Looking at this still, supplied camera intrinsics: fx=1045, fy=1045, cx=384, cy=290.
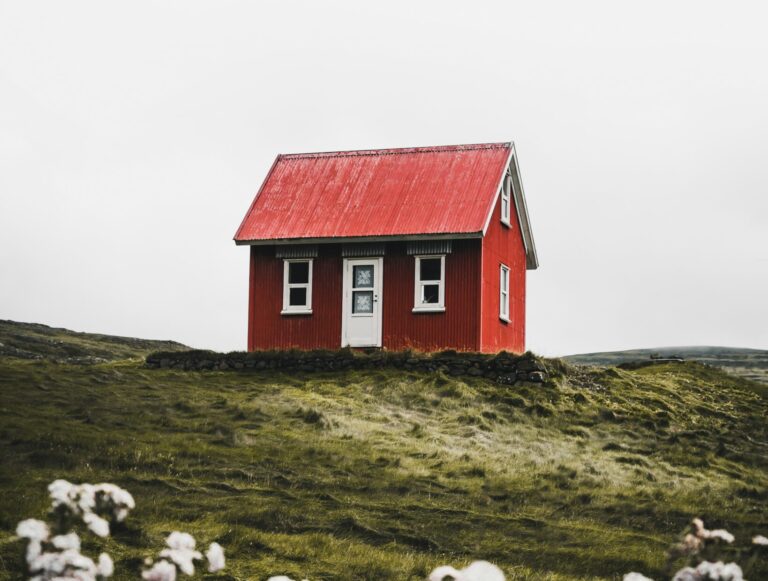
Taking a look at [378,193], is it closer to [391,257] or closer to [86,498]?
[391,257]

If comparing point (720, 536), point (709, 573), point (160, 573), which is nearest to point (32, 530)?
point (160, 573)

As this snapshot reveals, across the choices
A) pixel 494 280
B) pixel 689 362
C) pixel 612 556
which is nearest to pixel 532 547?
pixel 612 556

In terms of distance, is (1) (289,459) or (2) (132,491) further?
(1) (289,459)

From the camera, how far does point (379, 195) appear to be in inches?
1325

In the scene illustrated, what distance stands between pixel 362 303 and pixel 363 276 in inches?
34.4

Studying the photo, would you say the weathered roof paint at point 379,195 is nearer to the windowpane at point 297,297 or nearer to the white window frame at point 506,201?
the white window frame at point 506,201

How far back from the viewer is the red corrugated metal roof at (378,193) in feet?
104

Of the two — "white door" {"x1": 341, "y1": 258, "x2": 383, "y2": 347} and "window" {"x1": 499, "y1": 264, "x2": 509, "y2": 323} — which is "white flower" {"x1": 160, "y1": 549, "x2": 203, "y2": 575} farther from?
"window" {"x1": 499, "y1": 264, "x2": 509, "y2": 323}

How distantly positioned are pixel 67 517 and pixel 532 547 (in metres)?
10.3

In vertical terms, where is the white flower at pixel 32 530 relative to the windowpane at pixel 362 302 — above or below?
below

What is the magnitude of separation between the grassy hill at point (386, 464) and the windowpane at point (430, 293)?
3.29 metres

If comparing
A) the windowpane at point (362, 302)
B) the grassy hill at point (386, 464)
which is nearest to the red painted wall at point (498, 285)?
the grassy hill at point (386, 464)

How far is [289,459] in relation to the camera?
62.0ft

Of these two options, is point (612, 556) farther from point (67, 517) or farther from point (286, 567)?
point (67, 517)
